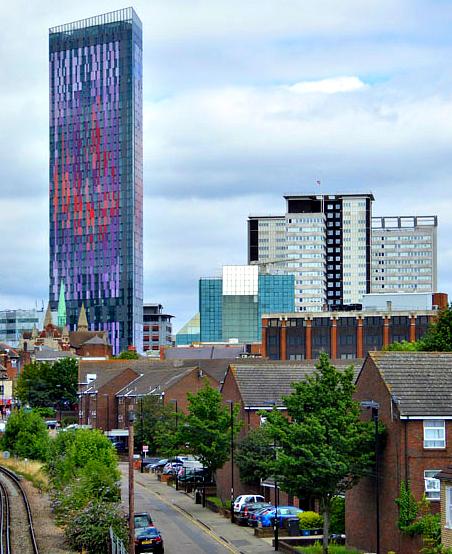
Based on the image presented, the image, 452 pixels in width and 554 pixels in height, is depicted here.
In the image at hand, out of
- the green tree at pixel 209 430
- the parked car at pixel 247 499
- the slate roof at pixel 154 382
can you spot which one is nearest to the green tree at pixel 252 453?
the parked car at pixel 247 499

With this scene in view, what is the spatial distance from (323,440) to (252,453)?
71.6ft

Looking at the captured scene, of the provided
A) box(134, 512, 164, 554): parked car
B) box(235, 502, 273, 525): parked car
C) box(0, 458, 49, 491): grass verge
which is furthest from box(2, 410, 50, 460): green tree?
box(134, 512, 164, 554): parked car

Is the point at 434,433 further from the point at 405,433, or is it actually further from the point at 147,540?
the point at 147,540

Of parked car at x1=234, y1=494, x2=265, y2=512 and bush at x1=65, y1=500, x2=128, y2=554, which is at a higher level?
bush at x1=65, y1=500, x2=128, y2=554

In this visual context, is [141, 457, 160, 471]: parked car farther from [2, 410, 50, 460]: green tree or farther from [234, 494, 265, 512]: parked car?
[234, 494, 265, 512]: parked car

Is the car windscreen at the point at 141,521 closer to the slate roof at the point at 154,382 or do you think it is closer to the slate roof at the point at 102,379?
the slate roof at the point at 154,382

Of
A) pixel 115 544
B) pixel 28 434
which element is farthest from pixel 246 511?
pixel 28 434

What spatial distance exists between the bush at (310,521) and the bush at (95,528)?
40.1 feet

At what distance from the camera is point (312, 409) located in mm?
52125

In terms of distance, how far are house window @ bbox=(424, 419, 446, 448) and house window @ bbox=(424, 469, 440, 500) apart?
1.14 meters

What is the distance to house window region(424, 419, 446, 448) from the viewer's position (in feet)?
162

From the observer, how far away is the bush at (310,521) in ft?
200

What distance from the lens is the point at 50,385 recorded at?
590 ft

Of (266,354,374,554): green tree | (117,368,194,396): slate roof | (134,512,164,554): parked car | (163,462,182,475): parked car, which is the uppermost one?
(266,354,374,554): green tree
